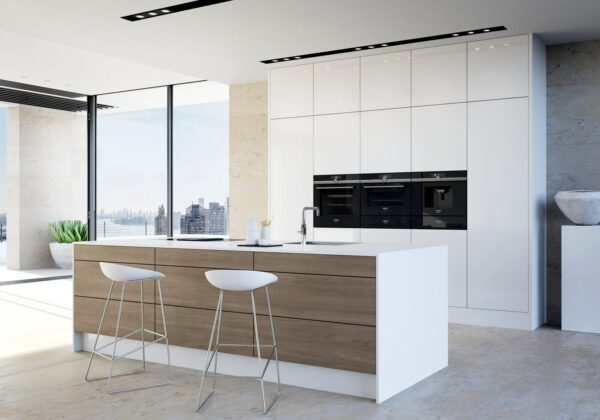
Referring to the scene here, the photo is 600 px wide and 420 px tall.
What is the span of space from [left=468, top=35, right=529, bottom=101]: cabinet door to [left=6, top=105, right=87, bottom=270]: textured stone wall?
6.40m

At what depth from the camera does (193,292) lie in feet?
14.4

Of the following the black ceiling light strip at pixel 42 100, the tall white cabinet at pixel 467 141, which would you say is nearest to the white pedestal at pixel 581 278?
the tall white cabinet at pixel 467 141

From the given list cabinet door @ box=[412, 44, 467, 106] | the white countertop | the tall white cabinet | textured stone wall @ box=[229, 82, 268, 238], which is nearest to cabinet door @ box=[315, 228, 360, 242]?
the tall white cabinet

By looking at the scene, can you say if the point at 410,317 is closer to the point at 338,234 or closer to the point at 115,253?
the point at 115,253

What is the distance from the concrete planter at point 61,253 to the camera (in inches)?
408

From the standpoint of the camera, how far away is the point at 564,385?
157 inches

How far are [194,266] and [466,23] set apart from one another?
316 centimetres

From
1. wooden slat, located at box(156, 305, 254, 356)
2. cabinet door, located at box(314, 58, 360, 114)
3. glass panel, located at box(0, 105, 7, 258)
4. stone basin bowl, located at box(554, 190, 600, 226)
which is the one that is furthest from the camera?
glass panel, located at box(0, 105, 7, 258)

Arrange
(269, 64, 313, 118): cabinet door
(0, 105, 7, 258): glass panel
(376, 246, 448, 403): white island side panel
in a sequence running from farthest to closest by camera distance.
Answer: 1. (0, 105, 7, 258): glass panel
2. (269, 64, 313, 118): cabinet door
3. (376, 246, 448, 403): white island side panel

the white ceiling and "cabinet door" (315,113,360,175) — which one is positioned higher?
the white ceiling

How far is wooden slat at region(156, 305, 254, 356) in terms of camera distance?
4156 millimetres

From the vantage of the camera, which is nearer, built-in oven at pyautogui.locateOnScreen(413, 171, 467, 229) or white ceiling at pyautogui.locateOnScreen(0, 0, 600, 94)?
white ceiling at pyautogui.locateOnScreen(0, 0, 600, 94)

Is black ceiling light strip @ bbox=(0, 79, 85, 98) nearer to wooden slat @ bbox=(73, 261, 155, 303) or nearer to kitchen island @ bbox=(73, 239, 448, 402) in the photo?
wooden slat @ bbox=(73, 261, 155, 303)

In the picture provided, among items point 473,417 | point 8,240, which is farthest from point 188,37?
point 8,240
